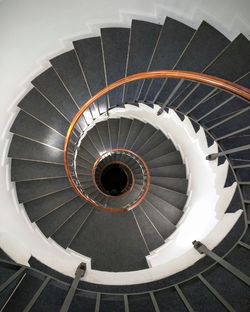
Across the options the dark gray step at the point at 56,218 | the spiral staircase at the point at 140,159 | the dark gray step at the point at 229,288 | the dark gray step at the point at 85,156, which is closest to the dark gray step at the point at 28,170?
the spiral staircase at the point at 140,159

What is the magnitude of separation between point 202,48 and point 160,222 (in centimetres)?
469

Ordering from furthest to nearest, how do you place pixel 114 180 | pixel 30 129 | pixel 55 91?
1. pixel 114 180
2. pixel 30 129
3. pixel 55 91

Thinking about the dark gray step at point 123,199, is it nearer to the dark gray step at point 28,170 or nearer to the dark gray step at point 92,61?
the dark gray step at point 28,170

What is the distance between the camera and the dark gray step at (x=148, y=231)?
6.20m

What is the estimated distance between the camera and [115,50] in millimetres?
4785

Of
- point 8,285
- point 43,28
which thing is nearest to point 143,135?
point 43,28

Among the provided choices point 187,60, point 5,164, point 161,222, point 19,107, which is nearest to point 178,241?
point 161,222

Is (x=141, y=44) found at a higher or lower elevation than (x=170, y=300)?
higher

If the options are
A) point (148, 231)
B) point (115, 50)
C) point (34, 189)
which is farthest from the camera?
point (148, 231)

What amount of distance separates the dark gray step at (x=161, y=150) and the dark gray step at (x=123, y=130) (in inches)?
35.6

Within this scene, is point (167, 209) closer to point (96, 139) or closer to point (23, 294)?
point (96, 139)

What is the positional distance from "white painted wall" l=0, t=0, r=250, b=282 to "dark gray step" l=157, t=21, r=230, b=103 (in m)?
0.17

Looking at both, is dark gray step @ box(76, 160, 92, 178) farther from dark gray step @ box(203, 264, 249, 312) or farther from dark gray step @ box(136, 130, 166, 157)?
dark gray step @ box(203, 264, 249, 312)

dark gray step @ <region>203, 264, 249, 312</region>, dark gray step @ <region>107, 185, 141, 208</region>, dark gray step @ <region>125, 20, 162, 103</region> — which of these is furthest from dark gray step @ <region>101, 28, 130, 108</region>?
dark gray step @ <region>107, 185, 141, 208</region>
